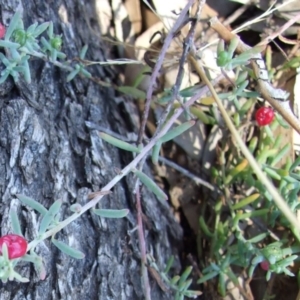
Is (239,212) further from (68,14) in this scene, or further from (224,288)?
(68,14)

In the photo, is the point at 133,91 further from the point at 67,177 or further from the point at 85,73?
the point at 67,177

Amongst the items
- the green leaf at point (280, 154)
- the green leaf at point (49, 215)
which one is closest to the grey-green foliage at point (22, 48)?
the green leaf at point (49, 215)

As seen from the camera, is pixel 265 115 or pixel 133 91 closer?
pixel 265 115

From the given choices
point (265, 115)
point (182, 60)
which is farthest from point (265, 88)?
point (182, 60)

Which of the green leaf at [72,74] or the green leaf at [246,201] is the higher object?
the green leaf at [72,74]

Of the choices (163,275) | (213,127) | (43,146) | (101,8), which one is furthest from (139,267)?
(101,8)

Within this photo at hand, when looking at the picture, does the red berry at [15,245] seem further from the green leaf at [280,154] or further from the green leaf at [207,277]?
the green leaf at [280,154]

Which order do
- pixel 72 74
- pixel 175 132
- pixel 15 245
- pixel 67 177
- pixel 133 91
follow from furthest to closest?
pixel 133 91 → pixel 72 74 → pixel 67 177 → pixel 175 132 → pixel 15 245
